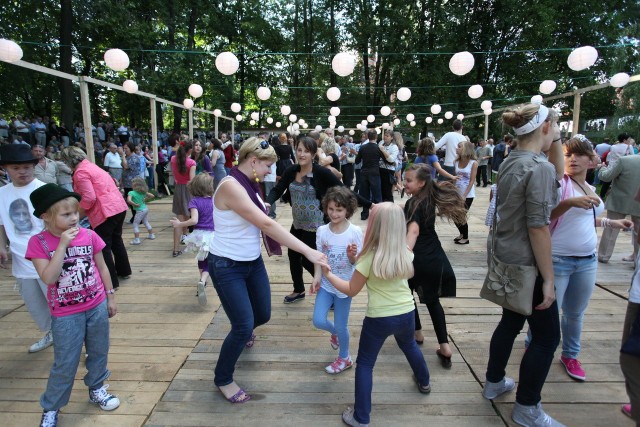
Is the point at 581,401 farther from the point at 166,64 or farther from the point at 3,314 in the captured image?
the point at 166,64

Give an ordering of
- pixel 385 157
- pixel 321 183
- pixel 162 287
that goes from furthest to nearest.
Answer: pixel 385 157
pixel 162 287
pixel 321 183

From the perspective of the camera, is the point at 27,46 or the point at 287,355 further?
the point at 27,46

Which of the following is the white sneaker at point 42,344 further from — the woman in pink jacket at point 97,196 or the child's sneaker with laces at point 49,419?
the child's sneaker with laces at point 49,419

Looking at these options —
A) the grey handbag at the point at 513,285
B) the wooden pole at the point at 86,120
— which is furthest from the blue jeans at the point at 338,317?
the wooden pole at the point at 86,120

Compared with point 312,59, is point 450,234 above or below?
below

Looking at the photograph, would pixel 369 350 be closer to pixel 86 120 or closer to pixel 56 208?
pixel 56 208

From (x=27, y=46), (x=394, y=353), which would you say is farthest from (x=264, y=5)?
(x=394, y=353)

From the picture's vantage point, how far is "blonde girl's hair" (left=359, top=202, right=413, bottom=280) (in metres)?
2.05

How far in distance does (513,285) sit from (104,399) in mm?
2479

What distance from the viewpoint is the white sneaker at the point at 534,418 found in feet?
6.99

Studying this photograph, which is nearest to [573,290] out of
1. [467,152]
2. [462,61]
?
[467,152]

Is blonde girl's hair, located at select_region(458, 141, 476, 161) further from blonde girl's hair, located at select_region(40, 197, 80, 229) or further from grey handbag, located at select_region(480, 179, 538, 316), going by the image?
blonde girl's hair, located at select_region(40, 197, 80, 229)

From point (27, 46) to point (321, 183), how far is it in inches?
856

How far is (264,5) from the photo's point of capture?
29.6 metres
